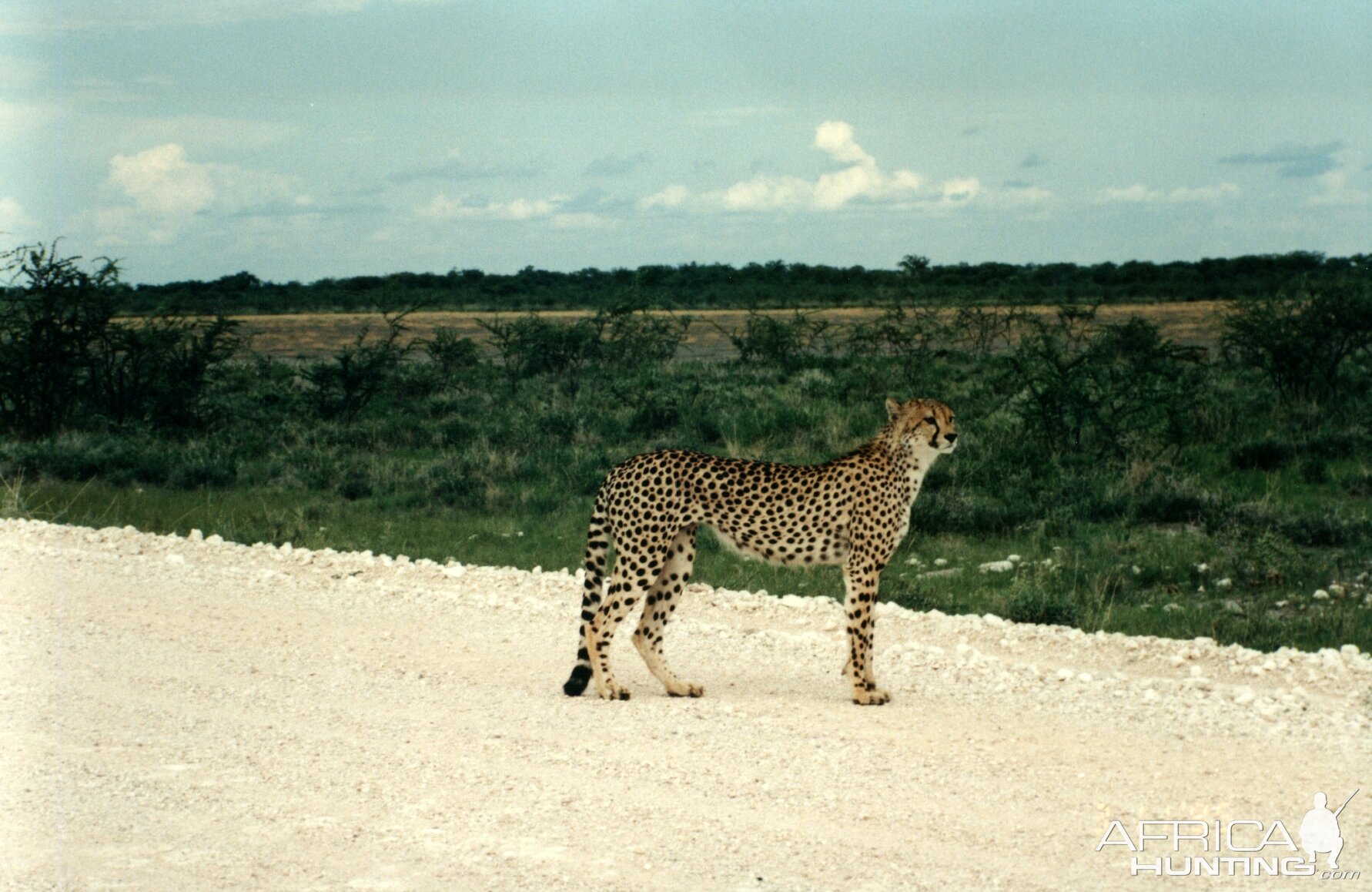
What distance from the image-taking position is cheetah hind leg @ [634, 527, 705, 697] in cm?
772

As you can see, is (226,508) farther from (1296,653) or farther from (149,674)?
(1296,653)

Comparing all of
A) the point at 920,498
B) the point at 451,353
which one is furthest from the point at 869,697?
the point at 451,353

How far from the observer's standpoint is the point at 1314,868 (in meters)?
5.16

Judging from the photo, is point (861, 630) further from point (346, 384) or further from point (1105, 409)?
point (346, 384)

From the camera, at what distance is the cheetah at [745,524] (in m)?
7.54

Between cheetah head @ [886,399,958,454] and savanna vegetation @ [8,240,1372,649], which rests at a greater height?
cheetah head @ [886,399,958,454]

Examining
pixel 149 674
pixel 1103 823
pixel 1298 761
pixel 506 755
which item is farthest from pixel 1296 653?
pixel 149 674

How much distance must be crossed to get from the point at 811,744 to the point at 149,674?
12.7ft

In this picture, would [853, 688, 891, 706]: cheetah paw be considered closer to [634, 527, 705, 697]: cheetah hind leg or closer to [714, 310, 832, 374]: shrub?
[634, 527, 705, 697]: cheetah hind leg

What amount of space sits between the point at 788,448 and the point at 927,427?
10778mm

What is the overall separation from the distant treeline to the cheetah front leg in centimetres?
4889

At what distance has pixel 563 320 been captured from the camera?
47.7m

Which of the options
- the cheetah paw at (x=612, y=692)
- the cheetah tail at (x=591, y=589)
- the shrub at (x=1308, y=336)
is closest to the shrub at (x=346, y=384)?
the shrub at (x=1308, y=336)

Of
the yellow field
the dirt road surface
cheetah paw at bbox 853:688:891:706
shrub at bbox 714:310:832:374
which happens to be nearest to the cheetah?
cheetah paw at bbox 853:688:891:706
